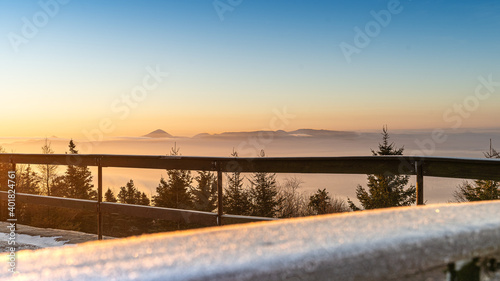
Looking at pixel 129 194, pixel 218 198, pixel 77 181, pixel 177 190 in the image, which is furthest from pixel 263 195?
pixel 77 181

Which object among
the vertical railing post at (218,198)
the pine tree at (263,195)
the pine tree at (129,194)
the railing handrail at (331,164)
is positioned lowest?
the pine tree at (129,194)

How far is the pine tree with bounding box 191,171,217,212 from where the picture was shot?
30430mm

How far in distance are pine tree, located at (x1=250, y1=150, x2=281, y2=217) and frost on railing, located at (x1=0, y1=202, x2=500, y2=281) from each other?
72.1ft

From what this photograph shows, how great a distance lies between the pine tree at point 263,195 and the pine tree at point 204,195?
3.06 m

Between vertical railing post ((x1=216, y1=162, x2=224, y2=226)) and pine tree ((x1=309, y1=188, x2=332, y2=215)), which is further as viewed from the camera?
pine tree ((x1=309, y1=188, x2=332, y2=215))

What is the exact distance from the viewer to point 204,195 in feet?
102

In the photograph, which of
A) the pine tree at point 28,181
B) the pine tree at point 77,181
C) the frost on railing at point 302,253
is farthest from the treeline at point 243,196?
the pine tree at point 28,181

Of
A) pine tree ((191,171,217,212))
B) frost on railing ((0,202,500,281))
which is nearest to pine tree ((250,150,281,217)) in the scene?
pine tree ((191,171,217,212))

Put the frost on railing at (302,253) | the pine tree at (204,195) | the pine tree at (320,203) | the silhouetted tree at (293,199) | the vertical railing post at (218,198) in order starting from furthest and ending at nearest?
the pine tree at (204,195), the silhouetted tree at (293,199), the pine tree at (320,203), the vertical railing post at (218,198), the frost on railing at (302,253)

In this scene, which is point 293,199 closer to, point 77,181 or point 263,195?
Answer: point 263,195

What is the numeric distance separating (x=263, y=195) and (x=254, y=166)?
22.6 m

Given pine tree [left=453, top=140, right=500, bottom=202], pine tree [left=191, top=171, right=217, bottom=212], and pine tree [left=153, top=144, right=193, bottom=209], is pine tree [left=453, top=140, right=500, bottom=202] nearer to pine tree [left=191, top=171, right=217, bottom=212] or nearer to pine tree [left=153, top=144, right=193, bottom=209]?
pine tree [left=191, top=171, right=217, bottom=212]

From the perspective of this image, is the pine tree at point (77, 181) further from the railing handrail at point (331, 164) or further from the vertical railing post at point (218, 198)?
the vertical railing post at point (218, 198)

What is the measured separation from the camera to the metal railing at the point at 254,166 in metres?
3.42
